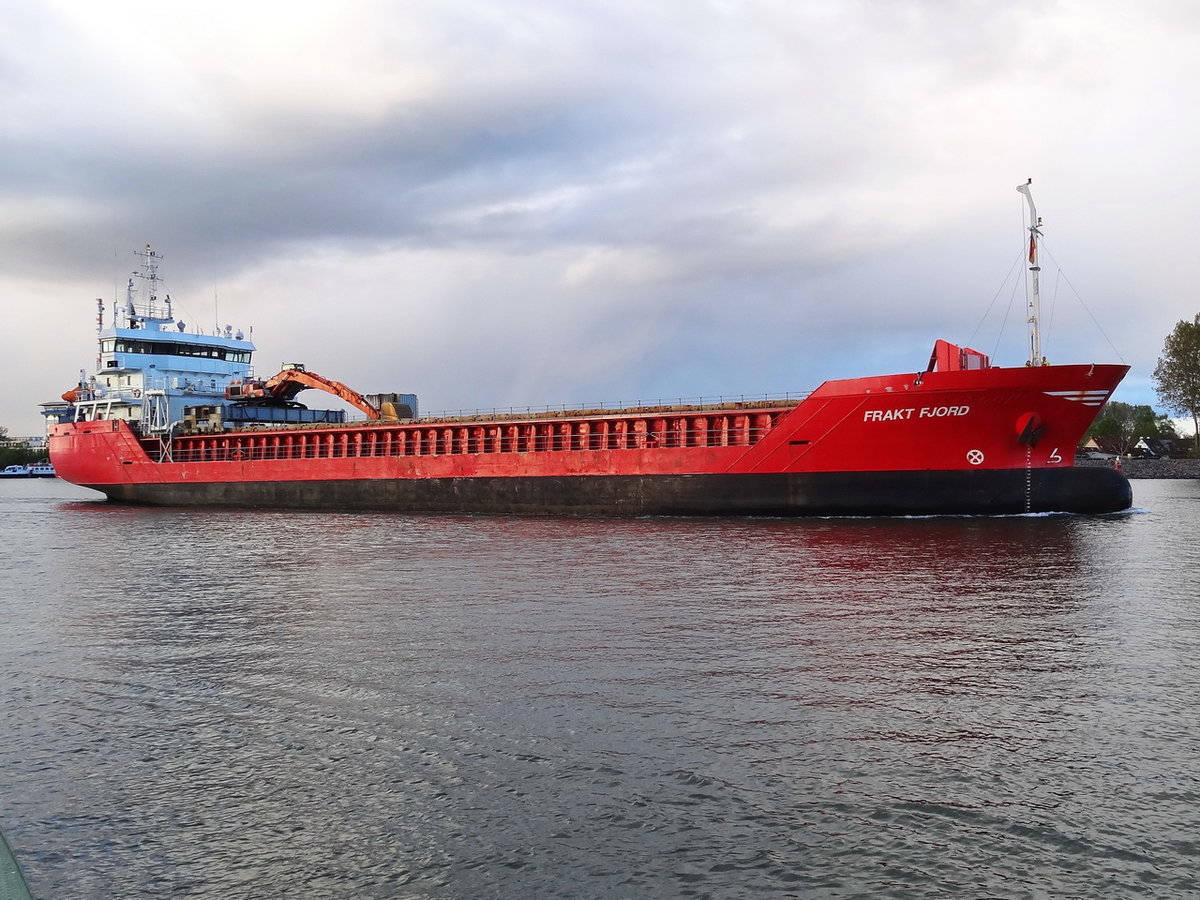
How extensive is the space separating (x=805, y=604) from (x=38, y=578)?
43.6 ft

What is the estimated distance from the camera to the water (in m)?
4.63

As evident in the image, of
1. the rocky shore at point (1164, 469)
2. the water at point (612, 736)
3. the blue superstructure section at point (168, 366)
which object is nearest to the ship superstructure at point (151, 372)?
the blue superstructure section at point (168, 366)

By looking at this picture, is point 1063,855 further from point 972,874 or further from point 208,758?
point 208,758

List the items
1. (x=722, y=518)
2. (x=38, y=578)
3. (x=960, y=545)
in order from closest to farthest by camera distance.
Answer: (x=38, y=578) < (x=960, y=545) < (x=722, y=518)

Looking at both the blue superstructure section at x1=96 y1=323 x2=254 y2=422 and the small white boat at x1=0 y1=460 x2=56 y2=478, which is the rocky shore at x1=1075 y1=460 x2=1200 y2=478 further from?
the small white boat at x1=0 y1=460 x2=56 y2=478

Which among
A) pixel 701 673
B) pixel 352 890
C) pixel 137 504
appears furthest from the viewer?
pixel 137 504

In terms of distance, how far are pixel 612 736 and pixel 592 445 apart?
22182mm

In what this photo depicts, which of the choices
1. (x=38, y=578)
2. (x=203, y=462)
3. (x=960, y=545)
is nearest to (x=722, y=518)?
(x=960, y=545)

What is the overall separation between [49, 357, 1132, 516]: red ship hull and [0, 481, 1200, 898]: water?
7713 mm

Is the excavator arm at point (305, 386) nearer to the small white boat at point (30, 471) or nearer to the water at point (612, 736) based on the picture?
the water at point (612, 736)

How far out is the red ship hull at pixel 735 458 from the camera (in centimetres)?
2109

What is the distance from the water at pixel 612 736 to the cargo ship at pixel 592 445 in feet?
25.4

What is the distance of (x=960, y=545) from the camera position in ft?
55.9

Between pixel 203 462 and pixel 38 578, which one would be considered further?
pixel 203 462
